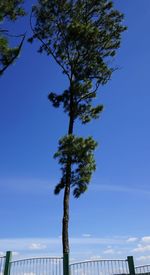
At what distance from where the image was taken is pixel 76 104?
18094 mm

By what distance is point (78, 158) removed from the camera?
1591cm

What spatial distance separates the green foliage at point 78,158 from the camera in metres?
15.7

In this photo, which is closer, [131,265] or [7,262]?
[131,265]

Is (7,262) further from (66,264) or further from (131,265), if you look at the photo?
(131,265)

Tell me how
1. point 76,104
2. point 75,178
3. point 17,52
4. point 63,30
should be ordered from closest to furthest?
point 75,178
point 17,52
point 76,104
point 63,30

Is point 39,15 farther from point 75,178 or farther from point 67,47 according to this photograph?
point 75,178

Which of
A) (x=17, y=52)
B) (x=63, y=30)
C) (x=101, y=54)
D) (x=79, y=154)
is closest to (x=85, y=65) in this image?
(x=101, y=54)

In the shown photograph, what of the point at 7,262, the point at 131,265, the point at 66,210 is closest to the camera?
the point at 131,265

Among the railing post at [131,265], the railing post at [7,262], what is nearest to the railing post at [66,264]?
the railing post at [7,262]

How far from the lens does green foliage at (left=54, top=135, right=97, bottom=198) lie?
51.4 ft

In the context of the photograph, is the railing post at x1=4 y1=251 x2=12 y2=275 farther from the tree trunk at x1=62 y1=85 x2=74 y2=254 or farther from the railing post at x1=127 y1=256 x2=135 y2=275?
the railing post at x1=127 y1=256 x2=135 y2=275

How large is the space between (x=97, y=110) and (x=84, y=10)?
225 inches

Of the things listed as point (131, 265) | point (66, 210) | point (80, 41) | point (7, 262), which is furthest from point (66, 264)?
point (80, 41)

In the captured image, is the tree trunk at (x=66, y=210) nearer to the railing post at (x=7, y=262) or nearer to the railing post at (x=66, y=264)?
the railing post at (x=66, y=264)
